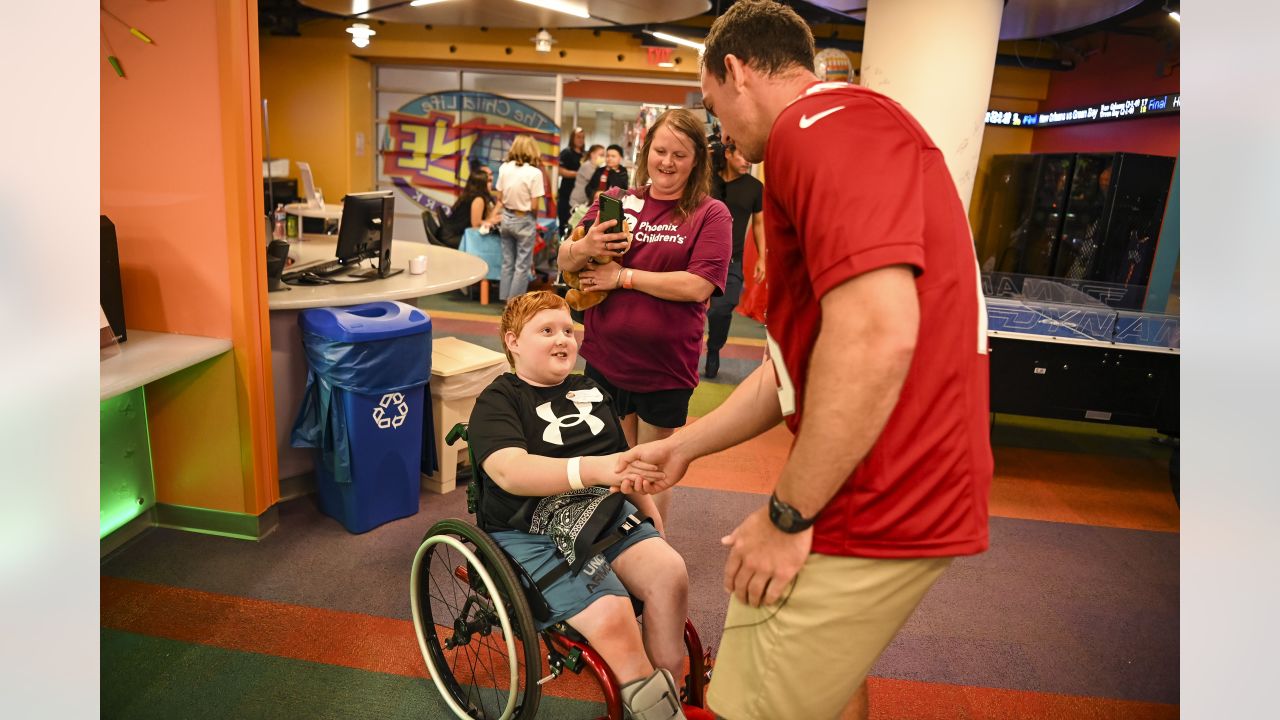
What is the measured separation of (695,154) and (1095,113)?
9228 mm

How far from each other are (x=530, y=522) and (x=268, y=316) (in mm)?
1744

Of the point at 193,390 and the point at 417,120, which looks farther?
the point at 417,120

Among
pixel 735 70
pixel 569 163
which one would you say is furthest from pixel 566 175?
pixel 735 70

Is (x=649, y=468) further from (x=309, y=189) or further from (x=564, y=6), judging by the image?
(x=564, y=6)

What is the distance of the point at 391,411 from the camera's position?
3.26 meters

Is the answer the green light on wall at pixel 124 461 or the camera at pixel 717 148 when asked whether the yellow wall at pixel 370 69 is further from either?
the green light on wall at pixel 124 461

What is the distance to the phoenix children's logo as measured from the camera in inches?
498

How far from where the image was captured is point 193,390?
3105 millimetres

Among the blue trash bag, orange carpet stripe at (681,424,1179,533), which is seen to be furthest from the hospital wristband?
orange carpet stripe at (681,424,1179,533)

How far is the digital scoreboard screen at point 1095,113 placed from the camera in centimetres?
855

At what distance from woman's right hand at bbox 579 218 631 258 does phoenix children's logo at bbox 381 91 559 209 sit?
10.4m

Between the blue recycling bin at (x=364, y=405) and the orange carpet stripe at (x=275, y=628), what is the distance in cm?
61
